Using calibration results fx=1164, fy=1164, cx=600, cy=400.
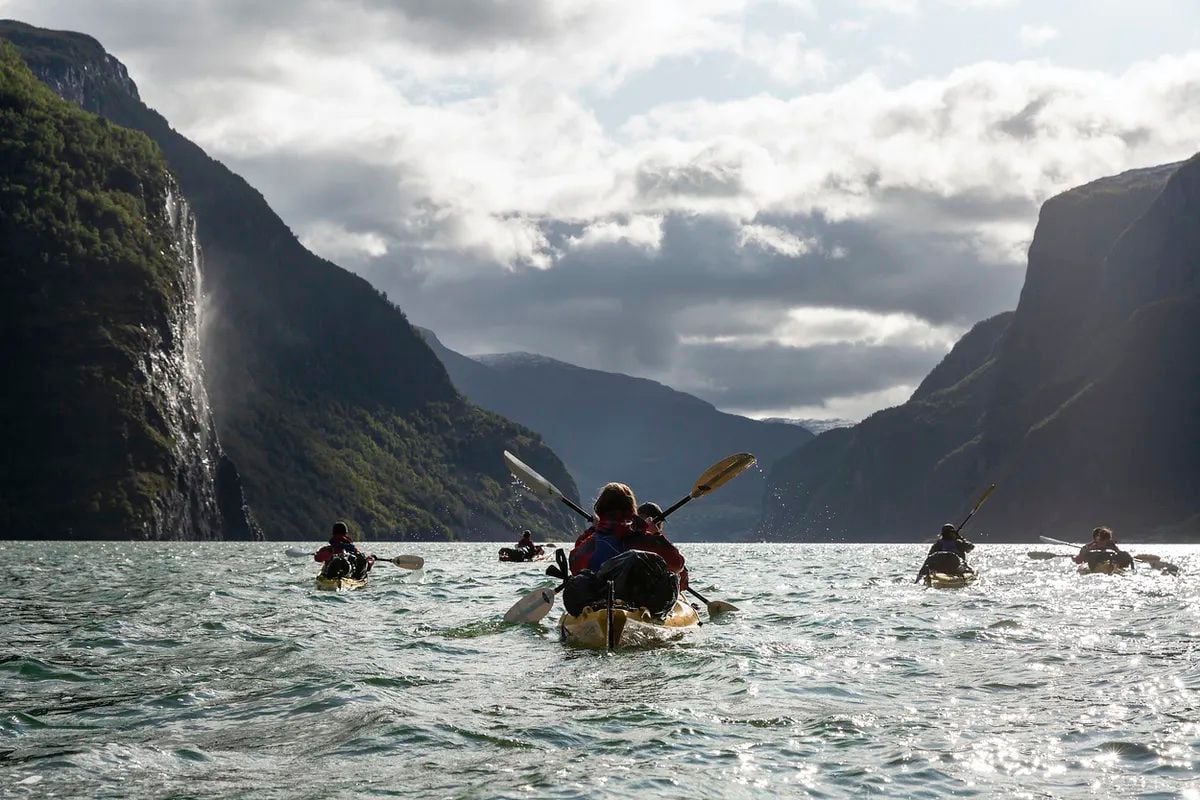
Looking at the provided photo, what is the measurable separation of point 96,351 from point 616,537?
11354 cm

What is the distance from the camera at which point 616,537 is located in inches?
710

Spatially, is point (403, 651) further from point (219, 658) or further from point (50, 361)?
point (50, 361)

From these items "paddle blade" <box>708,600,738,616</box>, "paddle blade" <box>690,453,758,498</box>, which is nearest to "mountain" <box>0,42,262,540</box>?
"paddle blade" <box>708,600,738,616</box>

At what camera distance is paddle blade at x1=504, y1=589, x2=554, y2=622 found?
18.9 m

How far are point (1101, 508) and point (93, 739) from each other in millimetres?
195550

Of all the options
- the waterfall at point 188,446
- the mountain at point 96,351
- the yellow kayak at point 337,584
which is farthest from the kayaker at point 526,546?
the waterfall at point 188,446

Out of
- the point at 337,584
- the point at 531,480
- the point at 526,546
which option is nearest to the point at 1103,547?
the point at 531,480

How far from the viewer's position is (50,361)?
4616 inches

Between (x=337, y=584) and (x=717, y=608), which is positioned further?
(x=337, y=584)

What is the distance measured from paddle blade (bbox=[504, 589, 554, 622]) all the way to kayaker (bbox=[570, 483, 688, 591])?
2.44 feet

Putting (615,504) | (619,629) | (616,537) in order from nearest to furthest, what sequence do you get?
(619,629) < (616,537) < (615,504)

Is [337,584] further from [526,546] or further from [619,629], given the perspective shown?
[526,546]

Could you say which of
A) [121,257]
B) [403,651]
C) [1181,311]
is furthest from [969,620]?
[1181,311]

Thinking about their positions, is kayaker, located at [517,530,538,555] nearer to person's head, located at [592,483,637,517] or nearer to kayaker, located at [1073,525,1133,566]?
kayaker, located at [1073,525,1133,566]
